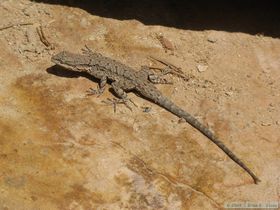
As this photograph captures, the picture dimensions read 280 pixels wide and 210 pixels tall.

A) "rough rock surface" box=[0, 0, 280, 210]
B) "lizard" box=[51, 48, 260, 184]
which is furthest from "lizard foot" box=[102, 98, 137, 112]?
"rough rock surface" box=[0, 0, 280, 210]

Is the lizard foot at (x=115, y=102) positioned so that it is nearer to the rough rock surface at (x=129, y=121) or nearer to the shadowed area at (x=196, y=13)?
the rough rock surface at (x=129, y=121)

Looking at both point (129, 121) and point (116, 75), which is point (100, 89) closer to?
point (116, 75)

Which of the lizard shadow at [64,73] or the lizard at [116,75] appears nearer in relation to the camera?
the lizard at [116,75]

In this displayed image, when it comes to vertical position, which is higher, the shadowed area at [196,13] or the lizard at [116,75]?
the shadowed area at [196,13]

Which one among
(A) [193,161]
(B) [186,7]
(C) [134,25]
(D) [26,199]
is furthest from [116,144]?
(B) [186,7]

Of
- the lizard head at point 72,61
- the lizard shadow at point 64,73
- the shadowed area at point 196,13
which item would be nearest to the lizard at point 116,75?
the lizard head at point 72,61

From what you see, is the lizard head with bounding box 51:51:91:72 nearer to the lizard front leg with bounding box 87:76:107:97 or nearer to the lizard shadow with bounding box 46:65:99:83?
the lizard shadow with bounding box 46:65:99:83

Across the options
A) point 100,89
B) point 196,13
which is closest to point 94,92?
→ point 100,89
